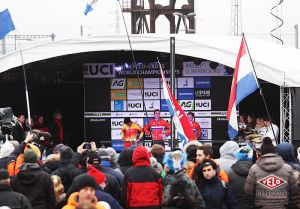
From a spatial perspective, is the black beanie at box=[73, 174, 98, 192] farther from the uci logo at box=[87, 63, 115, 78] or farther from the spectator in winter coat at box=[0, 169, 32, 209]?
the uci logo at box=[87, 63, 115, 78]

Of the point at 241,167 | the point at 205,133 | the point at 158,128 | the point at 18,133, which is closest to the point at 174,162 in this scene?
the point at 241,167

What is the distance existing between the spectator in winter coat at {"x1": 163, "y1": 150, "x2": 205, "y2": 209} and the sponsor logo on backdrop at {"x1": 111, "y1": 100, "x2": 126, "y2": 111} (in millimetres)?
12010

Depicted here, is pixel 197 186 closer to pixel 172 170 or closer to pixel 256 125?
pixel 172 170

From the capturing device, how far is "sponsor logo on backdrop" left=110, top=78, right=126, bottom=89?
65.6 ft

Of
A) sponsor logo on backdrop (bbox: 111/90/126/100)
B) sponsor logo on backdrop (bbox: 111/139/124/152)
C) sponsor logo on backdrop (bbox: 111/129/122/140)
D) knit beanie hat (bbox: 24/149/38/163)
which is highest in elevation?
sponsor logo on backdrop (bbox: 111/90/126/100)

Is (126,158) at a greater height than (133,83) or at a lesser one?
lesser

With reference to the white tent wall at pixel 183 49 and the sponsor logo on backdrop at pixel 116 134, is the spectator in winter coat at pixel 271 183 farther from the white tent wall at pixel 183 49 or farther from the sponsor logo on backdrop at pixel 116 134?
the sponsor logo on backdrop at pixel 116 134

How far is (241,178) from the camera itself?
8.59 meters

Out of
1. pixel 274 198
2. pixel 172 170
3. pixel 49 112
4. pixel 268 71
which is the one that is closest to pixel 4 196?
pixel 172 170

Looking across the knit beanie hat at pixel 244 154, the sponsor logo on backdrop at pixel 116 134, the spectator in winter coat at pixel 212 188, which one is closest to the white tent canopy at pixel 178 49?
the sponsor logo on backdrop at pixel 116 134

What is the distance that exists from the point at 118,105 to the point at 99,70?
3.85 ft

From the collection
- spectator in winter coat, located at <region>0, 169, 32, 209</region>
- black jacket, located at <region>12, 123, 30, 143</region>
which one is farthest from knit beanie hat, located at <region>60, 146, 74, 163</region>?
black jacket, located at <region>12, 123, 30, 143</region>

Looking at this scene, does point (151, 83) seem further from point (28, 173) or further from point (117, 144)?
point (28, 173)

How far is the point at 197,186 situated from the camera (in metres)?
7.88
